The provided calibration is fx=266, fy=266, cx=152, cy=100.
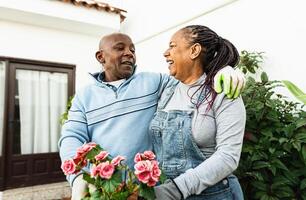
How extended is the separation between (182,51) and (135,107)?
336 mm

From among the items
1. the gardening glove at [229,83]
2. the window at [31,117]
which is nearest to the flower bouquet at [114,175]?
the gardening glove at [229,83]

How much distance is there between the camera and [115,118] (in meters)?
1.23

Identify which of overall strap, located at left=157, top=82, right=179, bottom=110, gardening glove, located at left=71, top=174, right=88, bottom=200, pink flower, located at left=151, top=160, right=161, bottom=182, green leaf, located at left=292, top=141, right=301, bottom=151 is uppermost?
overall strap, located at left=157, top=82, right=179, bottom=110

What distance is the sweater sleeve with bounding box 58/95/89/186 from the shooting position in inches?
45.0

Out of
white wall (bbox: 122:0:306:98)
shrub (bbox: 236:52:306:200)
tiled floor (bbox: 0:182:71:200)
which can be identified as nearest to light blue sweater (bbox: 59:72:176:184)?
shrub (bbox: 236:52:306:200)

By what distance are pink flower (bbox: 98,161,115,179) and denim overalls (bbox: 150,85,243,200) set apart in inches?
13.1

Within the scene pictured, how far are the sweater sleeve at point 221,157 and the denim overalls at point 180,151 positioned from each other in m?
0.07

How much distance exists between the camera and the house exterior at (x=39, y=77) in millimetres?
4266

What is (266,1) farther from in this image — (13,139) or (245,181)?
(13,139)

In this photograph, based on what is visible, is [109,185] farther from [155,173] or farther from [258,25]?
[258,25]

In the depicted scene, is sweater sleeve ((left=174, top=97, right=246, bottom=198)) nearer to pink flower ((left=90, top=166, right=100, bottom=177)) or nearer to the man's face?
pink flower ((left=90, top=166, right=100, bottom=177))

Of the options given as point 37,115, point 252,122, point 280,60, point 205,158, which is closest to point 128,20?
point 37,115

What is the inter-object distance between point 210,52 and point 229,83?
0.78 ft

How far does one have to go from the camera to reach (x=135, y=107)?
1.24 m
